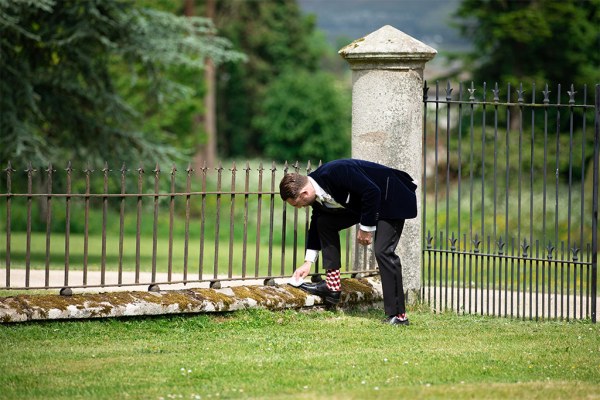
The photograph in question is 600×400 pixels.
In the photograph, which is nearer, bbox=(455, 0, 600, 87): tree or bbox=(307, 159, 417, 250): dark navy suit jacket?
bbox=(307, 159, 417, 250): dark navy suit jacket

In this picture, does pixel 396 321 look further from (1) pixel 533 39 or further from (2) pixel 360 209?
(1) pixel 533 39

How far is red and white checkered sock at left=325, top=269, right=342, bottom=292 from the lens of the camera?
959cm

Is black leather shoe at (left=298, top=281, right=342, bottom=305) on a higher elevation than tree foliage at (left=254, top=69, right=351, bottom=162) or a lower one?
lower

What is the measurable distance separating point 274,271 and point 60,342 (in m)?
9.26

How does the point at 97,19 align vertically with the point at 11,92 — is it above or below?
above

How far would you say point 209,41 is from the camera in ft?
71.5

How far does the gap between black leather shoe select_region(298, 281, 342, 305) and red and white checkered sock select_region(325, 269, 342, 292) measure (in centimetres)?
4

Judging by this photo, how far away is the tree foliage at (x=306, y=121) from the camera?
175 ft

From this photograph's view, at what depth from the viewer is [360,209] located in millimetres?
9047

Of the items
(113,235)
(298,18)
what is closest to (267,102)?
(298,18)

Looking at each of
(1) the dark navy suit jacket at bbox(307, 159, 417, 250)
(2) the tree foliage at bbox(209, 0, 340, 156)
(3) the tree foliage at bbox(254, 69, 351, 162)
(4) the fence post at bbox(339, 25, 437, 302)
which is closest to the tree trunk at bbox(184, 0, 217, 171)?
(2) the tree foliage at bbox(209, 0, 340, 156)

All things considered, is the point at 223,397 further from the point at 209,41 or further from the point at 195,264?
the point at 209,41

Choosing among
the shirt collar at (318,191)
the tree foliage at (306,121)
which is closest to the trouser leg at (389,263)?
the shirt collar at (318,191)

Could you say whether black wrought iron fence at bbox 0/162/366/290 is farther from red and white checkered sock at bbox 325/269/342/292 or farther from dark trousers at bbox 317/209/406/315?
red and white checkered sock at bbox 325/269/342/292
